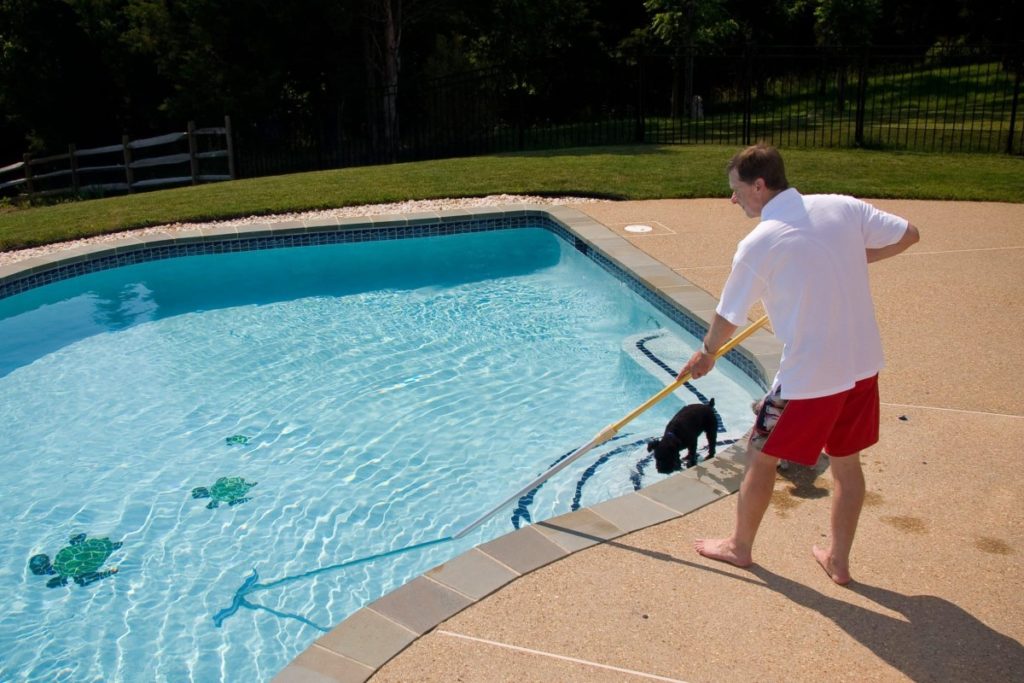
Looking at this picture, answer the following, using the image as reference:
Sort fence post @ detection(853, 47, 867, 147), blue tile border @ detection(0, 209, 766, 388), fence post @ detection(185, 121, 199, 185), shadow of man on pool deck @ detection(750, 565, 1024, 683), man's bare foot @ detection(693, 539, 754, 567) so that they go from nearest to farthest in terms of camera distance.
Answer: shadow of man on pool deck @ detection(750, 565, 1024, 683) → man's bare foot @ detection(693, 539, 754, 567) → blue tile border @ detection(0, 209, 766, 388) → fence post @ detection(853, 47, 867, 147) → fence post @ detection(185, 121, 199, 185)

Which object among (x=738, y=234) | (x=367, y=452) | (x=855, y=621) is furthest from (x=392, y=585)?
(x=738, y=234)

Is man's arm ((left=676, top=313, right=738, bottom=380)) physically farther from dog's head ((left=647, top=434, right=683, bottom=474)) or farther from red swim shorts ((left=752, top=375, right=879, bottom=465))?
dog's head ((left=647, top=434, right=683, bottom=474))

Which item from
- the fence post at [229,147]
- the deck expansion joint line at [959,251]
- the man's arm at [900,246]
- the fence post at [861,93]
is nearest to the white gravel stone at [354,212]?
the deck expansion joint line at [959,251]

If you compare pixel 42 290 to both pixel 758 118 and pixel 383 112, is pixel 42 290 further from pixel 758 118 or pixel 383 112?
pixel 758 118

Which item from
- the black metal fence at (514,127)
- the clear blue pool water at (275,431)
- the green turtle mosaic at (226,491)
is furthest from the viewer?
the black metal fence at (514,127)

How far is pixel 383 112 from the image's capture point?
18.8 meters

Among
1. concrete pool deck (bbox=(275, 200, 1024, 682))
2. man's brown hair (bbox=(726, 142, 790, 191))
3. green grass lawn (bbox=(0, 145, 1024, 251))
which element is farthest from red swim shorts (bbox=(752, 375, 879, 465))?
green grass lawn (bbox=(0, 145, 1024, 251))

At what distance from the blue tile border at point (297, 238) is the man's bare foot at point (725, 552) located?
5494 millimetres

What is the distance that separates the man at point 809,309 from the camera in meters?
3.28

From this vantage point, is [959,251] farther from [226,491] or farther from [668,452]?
[226,491]

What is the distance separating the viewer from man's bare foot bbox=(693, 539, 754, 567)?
3.81 meters

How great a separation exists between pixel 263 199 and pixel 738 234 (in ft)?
20.0

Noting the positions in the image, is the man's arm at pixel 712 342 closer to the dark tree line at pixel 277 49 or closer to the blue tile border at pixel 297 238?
the blue tile border at pixel 297 238

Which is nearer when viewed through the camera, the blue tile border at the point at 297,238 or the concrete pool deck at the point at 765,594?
the concrete pool deck at the point at 765,594
